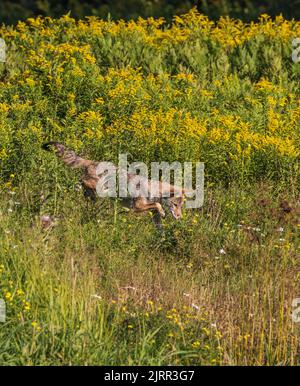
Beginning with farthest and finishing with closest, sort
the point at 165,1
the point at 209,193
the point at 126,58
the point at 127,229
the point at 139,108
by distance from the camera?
the point at 165,1 → the point at 126,58 → the point at 139,108 → the point at 209,193 → the point at 127,229

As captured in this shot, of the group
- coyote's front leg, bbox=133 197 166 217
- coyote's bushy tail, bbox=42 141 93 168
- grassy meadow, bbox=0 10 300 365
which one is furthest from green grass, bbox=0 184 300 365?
coyote's bushy tail, bbox=42 141 93 168

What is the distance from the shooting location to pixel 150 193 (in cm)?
984

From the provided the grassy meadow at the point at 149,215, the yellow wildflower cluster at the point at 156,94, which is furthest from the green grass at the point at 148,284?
the yellow wildflower cluster at the point at 156,94

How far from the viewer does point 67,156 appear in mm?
10273

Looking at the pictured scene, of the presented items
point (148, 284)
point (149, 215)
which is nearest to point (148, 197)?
point (149, 215)

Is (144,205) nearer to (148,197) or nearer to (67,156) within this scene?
(148,197)

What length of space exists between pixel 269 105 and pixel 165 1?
25.6 ft

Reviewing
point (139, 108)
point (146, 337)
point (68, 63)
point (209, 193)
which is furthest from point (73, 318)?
point (68, 63)

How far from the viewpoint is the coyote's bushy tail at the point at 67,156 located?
401 inches

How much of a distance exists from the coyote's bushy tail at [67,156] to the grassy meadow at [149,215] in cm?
8

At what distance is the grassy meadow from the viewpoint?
308 inches

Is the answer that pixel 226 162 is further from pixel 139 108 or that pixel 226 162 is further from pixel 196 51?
pixel 196 51

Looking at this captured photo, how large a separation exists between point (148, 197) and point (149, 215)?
0.96ft

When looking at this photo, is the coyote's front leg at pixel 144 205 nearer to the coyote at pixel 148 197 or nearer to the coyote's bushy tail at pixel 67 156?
the coyote at pixel 148 197
